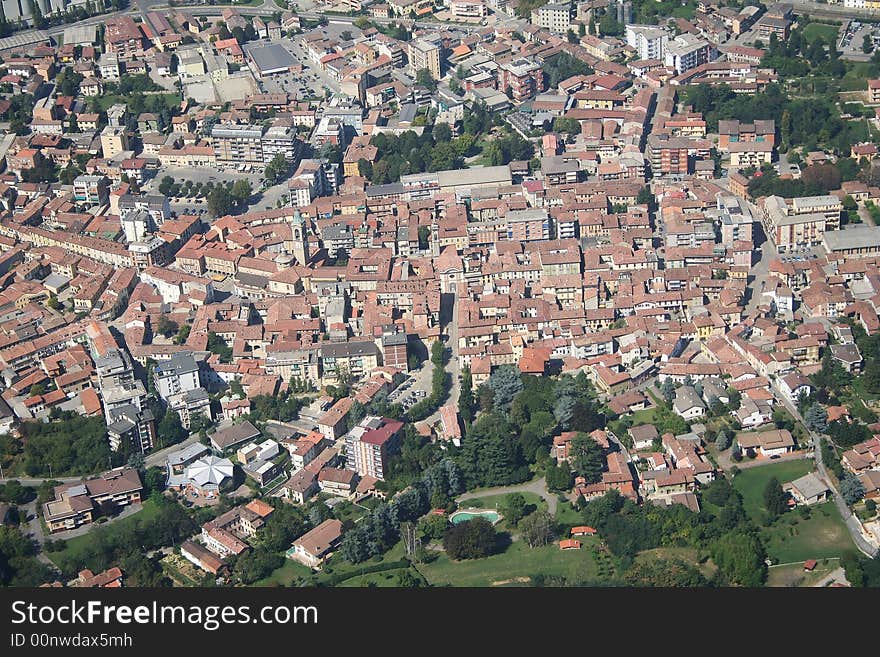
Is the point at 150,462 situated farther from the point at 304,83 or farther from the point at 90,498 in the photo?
the point at 304,83

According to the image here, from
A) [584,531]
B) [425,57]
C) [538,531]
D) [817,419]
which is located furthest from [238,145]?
[817,419]

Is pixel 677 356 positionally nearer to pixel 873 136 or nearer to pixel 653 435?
pixel 653 435

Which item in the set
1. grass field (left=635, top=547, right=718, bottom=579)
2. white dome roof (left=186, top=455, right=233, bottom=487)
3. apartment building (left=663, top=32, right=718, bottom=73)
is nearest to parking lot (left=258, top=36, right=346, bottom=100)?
apartment building (left=663, top=32, right=718, bottom=73)

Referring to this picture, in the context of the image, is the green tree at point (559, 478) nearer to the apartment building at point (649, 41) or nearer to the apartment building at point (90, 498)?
the apartment building at point (90, 498)

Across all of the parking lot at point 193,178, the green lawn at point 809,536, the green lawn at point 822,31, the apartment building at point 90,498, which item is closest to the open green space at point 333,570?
the apartment building at point 90,498

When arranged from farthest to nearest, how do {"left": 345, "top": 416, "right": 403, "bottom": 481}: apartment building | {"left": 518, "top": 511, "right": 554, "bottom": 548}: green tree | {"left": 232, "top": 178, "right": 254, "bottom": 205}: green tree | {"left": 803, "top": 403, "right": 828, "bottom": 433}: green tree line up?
{"left": 232, "top": 178, "right": 254, "bottom": 205}: green tree, {"left": 803, "top": 403, "right": 828, "bottom": 433}: green tree, {"left": 345, "top": 416, "right": 403, "bottom": 481}: apartment building, {"left": 518, "top": 511, "right": 554, "bottom": 548}: green tree

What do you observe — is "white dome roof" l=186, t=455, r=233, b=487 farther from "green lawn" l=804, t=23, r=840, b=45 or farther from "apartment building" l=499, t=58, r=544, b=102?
"green lawn" l=804, t=23, r=840, b=45

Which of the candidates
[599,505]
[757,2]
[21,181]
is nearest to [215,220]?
[21,181]
